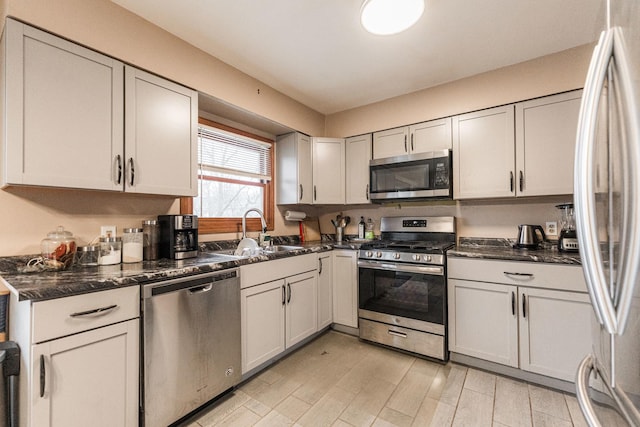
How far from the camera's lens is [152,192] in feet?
5.96

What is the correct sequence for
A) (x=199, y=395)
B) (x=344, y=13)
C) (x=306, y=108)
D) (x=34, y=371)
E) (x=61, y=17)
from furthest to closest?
(x=306, y=108)
(x=344, y=13)
(x=199, y=395)
(x=61, y=17)
(x=34, y=371)

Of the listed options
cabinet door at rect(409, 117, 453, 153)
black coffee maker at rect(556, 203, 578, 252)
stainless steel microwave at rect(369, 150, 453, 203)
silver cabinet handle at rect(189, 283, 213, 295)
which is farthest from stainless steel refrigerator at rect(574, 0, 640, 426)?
cabinet door at rect(409, 117, 453, 153)

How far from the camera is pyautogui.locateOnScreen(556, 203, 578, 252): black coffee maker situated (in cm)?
208

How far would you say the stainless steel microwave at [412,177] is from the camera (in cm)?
255

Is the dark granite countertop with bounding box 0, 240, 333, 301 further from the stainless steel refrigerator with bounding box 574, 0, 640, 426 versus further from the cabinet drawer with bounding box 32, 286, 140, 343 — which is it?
the stainless steel refrigerator with bounding box 574, 0, 640, 426

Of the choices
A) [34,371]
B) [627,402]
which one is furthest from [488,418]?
A: [34,371]

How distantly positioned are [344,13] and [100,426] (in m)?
2.60

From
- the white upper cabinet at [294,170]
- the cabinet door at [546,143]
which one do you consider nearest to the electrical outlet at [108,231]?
the white upper cabinet at [294,170]

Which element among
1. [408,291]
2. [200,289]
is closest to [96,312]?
[200,289]

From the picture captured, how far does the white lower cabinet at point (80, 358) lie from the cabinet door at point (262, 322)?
Answer: 0.70 metres

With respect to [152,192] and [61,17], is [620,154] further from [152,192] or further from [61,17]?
[61,17]

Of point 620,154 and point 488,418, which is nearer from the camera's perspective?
point 620,154

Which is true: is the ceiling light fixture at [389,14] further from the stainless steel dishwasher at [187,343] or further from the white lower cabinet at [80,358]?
the white lower cabinet at [80,358]

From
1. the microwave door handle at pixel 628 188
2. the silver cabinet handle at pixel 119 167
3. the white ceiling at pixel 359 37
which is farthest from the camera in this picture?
the white ceiling at pixel 359 37
